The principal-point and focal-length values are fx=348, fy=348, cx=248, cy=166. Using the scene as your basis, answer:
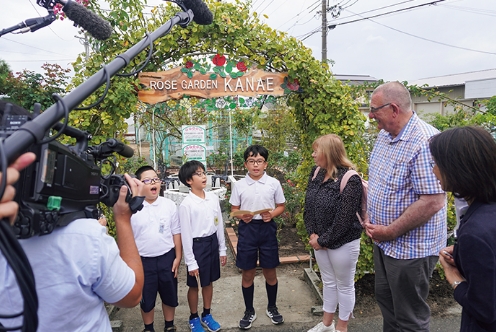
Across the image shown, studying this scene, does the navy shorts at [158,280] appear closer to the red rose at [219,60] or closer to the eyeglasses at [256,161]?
the eyeglasses at [256,161]

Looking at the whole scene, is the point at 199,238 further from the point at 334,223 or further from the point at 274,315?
the point at 334,223

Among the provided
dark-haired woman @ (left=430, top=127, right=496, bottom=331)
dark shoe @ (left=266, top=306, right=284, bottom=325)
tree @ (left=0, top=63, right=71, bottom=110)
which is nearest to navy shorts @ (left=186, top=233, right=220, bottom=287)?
dark shoe @ (left=266, top=306, right=284, bottom=325)

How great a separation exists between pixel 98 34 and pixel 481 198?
189 centimetres

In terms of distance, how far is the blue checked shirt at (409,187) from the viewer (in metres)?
2.23

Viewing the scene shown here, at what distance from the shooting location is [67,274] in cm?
116

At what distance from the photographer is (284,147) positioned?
9297 millimetres

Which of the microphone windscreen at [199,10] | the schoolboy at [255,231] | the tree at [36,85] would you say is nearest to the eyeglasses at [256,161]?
the schoolboy at [255,231]

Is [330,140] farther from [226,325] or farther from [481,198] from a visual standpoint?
[226,325]

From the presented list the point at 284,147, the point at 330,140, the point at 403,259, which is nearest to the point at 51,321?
the point at 403,259

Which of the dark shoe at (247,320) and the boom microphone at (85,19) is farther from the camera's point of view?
the dark shoe at (247,320)

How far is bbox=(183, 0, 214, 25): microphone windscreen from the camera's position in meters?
1.72

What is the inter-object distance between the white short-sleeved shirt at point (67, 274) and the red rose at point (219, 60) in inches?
109

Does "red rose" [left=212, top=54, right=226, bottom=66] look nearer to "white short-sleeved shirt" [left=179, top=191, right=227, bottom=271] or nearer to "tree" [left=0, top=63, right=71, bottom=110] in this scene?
"white short-sleeved shirt" [left=179, top=191, right=227, bottom=271]

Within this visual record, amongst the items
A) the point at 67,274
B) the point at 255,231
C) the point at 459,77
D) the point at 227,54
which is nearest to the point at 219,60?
the point at 227,54
